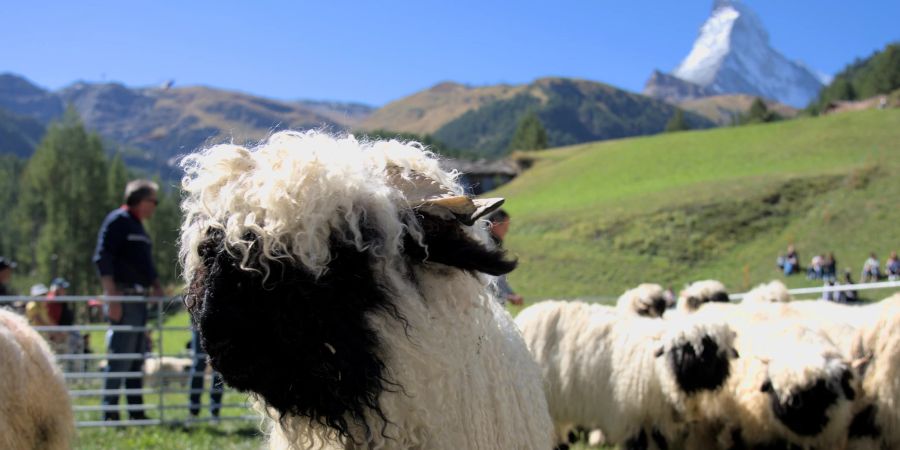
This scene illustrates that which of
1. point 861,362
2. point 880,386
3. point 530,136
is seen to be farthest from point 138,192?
point 530,136

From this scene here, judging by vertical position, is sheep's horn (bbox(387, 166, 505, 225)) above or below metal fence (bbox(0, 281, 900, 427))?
above

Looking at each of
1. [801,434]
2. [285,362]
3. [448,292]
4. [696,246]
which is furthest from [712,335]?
[696,246]

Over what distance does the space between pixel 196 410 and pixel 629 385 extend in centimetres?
602

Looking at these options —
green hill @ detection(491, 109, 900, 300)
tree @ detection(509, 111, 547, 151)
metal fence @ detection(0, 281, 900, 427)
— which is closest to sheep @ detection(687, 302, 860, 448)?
metal fence @ detection(0, 281, 900, 427)

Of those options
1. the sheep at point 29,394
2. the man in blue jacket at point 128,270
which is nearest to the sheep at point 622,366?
the sheep at point 29,394

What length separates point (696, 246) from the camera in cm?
3616

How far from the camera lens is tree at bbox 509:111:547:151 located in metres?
129

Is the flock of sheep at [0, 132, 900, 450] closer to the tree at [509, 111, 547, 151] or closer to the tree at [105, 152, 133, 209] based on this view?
the tree at [105, 152, 133, 209]

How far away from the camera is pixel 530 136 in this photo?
130 metres

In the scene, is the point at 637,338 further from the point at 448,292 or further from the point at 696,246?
the point at 696,246

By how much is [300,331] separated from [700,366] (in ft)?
18.4

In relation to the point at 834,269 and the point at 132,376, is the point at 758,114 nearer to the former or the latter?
the point at 834,269

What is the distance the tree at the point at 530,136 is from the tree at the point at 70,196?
7763 centimetres

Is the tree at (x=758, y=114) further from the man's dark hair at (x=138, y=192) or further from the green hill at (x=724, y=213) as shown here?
the man's dark hair at (x=138, y=192)
